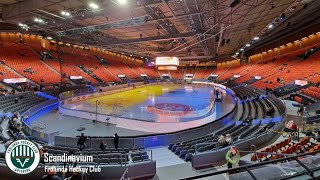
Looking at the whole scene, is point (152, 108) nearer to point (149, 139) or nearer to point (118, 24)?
point (118, 24)

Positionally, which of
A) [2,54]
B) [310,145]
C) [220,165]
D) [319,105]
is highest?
[2,54]

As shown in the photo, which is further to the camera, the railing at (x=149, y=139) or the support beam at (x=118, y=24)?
the support beam at (x=118, y=24)


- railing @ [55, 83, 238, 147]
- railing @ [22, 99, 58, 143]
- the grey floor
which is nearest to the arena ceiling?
railing @ [22, 99, 58, 143]

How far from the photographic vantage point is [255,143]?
842cm

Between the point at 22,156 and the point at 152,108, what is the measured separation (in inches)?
516

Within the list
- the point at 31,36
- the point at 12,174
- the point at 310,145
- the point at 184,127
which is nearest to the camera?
the point at 12,174

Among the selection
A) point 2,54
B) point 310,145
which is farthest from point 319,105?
point 2,54

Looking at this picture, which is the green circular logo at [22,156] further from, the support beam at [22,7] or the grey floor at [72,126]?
the support beam at [22,7]

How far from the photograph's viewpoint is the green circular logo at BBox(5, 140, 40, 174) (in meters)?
5.22

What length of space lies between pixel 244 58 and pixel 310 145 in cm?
4087

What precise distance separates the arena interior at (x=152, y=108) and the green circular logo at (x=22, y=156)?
0.03 m

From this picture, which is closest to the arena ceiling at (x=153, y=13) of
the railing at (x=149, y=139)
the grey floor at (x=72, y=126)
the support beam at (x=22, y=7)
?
the support beam at (x=22, y=7)

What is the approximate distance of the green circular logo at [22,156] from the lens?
206 inches

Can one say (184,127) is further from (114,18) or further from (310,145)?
(114,18)
